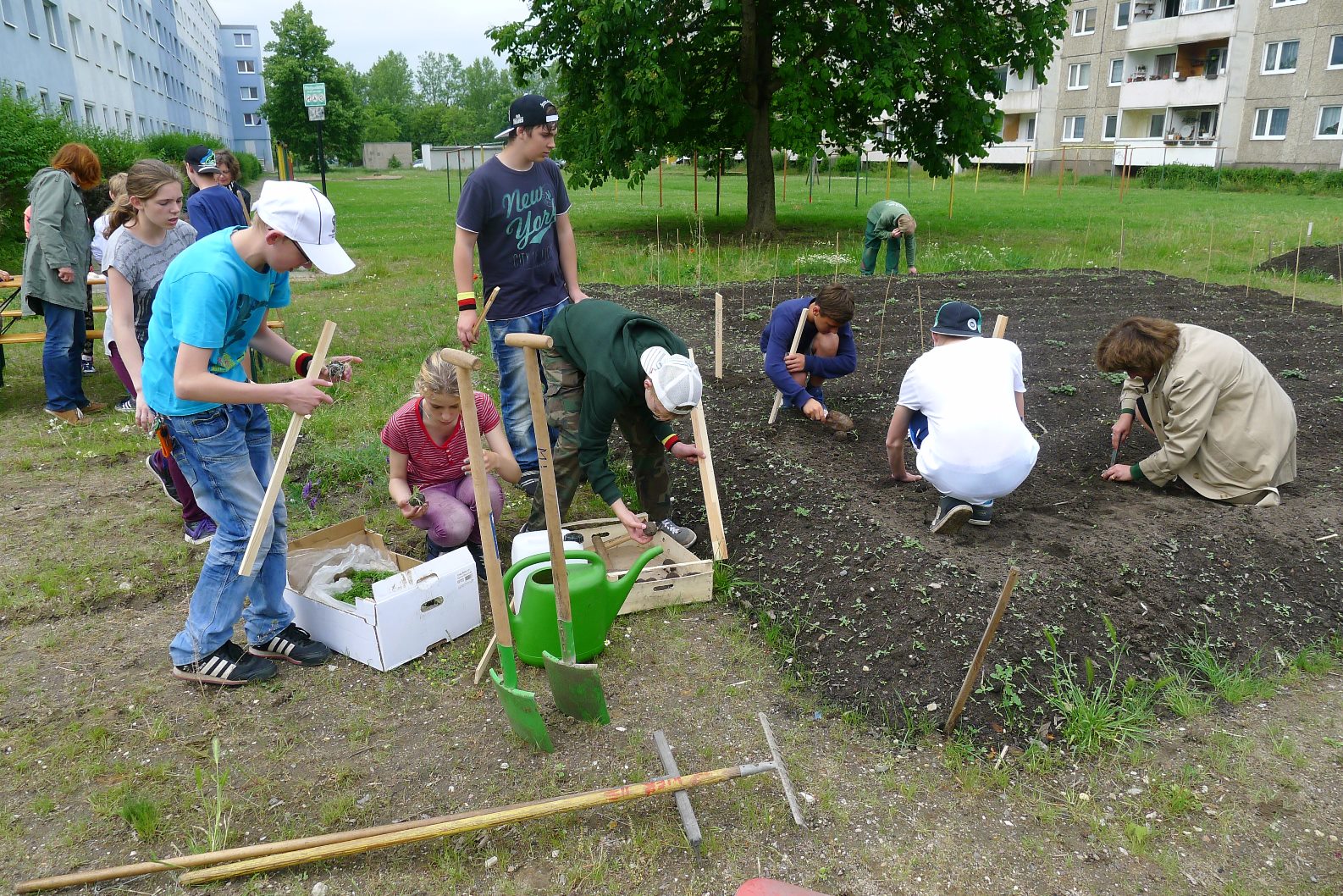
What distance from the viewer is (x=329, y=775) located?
274cm

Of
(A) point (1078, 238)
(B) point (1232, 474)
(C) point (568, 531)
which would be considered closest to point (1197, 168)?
(A) point (1078, 238)

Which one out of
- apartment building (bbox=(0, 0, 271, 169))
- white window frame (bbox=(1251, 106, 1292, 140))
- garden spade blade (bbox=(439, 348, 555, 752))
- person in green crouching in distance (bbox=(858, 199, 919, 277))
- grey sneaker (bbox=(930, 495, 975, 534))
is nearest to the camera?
garden spade blade (bbox=(439, 348, 555, 752))

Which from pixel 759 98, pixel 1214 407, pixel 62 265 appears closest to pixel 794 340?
pixel 1214 407

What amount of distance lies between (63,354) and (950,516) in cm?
598

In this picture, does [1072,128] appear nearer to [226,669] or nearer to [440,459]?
[440,459]

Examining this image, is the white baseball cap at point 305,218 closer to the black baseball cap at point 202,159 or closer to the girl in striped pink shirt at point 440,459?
the girl in striped pink shirt at point 440,459

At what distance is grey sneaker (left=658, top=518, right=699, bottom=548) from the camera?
4.05m

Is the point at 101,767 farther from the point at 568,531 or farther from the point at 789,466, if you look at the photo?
the point at 789,466

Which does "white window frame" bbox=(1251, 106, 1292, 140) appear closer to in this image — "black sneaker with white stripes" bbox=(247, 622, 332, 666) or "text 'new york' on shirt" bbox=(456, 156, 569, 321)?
"text 'new york' on shirt" bbox=(456, 156, 569, 321)

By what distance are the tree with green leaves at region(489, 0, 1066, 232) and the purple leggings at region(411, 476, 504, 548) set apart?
10256 mm

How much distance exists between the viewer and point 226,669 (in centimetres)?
314

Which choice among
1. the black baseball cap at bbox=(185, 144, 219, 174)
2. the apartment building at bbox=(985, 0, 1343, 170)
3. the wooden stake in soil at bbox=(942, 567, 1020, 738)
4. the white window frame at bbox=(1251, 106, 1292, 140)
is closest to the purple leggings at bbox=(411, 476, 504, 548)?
the wooden stake in soil at bbox=(942, 567, 1020, 738)

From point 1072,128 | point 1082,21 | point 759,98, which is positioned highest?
point 1082,21

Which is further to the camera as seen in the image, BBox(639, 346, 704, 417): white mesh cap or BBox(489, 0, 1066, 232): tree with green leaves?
BBox(489, 0, 1066, 232): tree with green leaves
